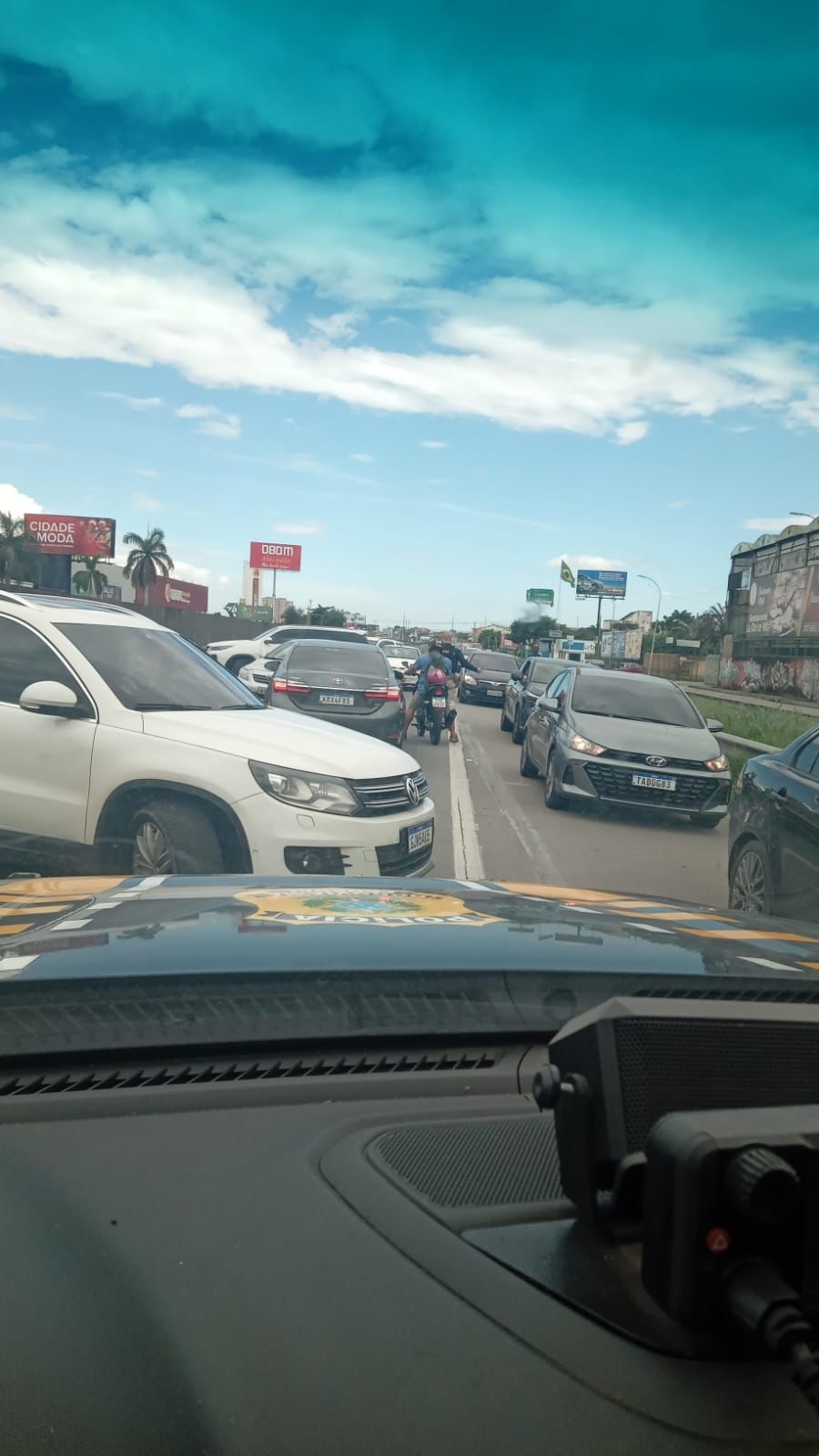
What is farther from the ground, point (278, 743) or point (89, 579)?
point (89, 579)

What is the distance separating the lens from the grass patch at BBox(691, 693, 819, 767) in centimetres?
1847

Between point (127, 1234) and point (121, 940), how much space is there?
1.13 meters

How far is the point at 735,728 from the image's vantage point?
20.1 m

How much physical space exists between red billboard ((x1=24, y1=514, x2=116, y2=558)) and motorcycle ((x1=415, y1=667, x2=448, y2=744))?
206 feet

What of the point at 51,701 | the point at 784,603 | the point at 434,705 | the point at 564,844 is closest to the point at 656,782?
the point at 564,844

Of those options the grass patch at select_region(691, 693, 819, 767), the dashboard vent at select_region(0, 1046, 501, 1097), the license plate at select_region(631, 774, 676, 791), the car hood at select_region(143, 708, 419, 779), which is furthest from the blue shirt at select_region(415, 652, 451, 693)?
the dashboard vent at select_region(0, 1046, 501, 1097)

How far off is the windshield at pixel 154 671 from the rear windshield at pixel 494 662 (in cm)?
2654

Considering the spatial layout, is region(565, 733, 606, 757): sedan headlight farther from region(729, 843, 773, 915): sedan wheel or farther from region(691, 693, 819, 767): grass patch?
region(729, 843, 773, 915): sedan wheel

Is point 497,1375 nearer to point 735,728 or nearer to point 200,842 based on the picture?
point 200,842

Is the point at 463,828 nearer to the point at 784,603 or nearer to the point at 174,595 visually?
the point at 784,603

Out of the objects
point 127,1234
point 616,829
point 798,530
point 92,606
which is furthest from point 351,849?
point 798,530

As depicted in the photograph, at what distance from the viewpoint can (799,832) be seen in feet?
20.8

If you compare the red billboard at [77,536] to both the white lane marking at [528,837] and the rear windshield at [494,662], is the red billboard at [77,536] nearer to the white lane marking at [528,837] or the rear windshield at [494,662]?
the rear windshield at [494,662]

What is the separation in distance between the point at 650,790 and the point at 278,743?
6113 mm
